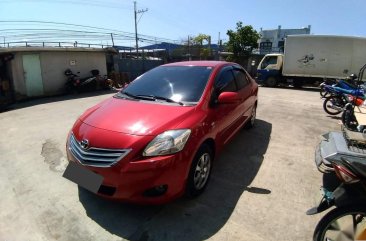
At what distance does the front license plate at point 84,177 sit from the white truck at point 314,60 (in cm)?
1451

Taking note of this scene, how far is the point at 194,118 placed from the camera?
10.8 feet

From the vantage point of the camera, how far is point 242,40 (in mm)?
23219

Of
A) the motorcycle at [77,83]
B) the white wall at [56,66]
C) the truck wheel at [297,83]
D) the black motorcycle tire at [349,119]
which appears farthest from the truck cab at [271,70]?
the black motorcycle tire at [349,119]

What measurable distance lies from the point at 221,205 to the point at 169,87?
1721mm

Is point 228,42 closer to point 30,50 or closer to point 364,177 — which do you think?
point 30,50

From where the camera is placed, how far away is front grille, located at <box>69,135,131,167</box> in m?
2.80

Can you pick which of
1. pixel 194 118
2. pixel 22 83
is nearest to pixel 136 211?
pixel 194 118

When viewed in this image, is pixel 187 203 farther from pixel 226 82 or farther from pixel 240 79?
pixel 240 79

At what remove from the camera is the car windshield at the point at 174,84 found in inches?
148

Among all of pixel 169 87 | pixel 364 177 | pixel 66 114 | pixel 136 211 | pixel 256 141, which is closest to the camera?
pixel 364 177

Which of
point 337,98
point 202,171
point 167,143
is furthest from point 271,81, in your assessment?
point 167,143

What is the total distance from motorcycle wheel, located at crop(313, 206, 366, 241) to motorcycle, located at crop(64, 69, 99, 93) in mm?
12827

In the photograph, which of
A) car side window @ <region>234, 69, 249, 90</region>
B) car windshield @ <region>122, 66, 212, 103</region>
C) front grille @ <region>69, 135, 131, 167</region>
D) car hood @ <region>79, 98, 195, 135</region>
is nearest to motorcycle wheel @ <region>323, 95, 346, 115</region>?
car side window @ <region>234, 69, 249, 90</region>

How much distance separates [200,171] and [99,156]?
3.90 feet
